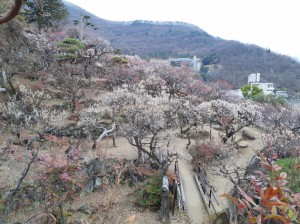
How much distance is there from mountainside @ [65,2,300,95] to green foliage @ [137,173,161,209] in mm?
44234

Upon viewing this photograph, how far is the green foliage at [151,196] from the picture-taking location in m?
10.7

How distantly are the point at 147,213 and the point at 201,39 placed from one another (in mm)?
89149

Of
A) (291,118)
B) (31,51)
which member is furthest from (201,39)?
(31,51)

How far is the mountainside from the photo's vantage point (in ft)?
178

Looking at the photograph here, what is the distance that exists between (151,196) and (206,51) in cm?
7398

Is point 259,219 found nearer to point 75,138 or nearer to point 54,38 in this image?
point 75,138

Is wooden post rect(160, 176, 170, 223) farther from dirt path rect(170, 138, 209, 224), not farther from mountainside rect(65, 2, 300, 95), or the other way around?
mountainside rect(65, 2, 300, 95)

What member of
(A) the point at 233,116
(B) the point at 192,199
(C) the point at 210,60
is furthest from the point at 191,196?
(C) the point at 210,60

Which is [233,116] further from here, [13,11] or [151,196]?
[13,11]

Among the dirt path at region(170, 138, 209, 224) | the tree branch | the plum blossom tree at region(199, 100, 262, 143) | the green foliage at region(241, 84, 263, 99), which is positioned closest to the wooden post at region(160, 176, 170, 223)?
the dirt path at region(170, 138, 209, 224)

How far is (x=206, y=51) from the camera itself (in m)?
77.2

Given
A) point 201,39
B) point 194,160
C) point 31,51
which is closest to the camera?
point 194,160

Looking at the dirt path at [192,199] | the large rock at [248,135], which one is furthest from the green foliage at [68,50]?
the large rock at [248,135]

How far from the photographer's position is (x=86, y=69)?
80.6ft
